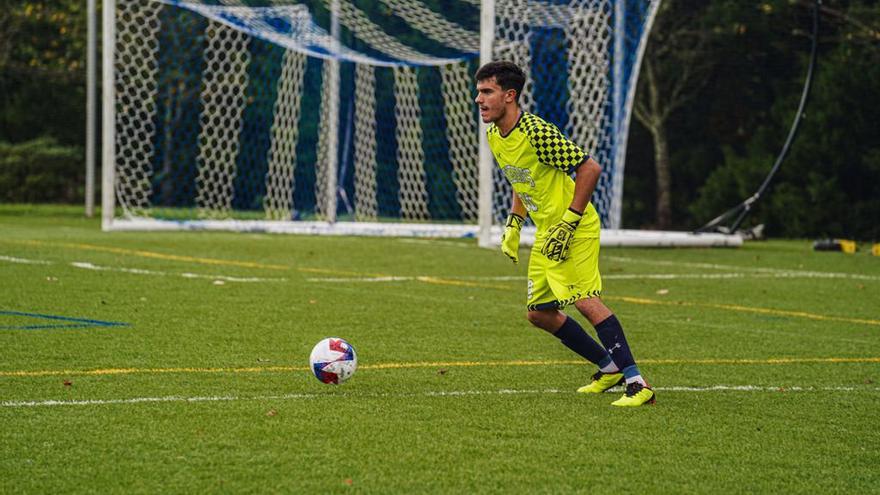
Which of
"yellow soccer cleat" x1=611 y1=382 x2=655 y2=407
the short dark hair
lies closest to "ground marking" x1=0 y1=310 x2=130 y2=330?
the short dark hair

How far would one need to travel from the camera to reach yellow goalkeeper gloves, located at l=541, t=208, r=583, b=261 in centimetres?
629

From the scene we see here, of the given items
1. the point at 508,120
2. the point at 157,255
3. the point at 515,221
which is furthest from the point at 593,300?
the point at 157,255

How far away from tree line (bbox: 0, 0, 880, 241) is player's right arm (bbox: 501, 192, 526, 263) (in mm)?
16514

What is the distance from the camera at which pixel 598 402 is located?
6.25 m

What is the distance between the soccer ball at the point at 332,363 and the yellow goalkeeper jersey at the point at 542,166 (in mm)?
1100

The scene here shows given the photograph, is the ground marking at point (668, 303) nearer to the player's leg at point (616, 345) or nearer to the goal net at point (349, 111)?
the player's leg at point (616, 345)

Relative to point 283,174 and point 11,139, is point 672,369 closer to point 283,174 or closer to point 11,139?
point 283,174

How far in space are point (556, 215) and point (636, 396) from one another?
977 mm

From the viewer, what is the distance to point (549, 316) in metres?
6.63

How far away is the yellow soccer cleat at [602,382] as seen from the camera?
6.52m

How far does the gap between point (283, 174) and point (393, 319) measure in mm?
14996

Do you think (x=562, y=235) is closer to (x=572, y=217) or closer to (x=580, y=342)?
(x=572, y=217)

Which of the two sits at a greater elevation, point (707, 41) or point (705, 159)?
point (707, 41)

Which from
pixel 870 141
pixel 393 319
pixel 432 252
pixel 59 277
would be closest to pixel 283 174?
pixel 432 252
